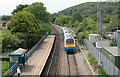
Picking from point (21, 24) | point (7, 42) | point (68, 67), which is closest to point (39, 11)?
point (21, 24)

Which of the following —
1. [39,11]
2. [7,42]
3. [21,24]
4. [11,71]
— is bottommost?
[11,71]

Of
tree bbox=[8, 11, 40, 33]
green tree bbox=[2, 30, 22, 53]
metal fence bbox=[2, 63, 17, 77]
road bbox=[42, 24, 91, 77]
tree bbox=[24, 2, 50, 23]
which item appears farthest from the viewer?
tree bbox=[24, 2, 50, 23]

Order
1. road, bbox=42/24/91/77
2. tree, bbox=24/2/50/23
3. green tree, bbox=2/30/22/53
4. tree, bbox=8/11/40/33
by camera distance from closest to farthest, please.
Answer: road, bbox=42/24/91/77, green tree, bbox=2/30/22/53, tree, bbox=8/11/40/33, tree, bbox=24/2/50/23

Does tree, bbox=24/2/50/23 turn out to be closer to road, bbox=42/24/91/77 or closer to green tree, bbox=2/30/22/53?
green tree, bbox=2/30/22/53

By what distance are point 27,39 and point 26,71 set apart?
15.4 metres

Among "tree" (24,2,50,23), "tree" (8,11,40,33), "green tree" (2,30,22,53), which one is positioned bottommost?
"green tree" (2,30,22,53)

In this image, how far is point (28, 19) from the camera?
36156mm

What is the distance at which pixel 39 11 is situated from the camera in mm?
49781

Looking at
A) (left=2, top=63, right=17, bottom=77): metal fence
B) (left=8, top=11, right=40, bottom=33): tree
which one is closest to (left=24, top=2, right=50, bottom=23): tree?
(left=8, top=11, right=40, bottom=33): tree

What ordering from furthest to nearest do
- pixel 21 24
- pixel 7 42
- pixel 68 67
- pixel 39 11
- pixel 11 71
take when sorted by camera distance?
pixel 39 11, pixel 21 24, pixel 7 42, pixel 68 67, pixel 11 71

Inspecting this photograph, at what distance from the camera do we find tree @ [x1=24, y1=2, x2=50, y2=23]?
4861 cm

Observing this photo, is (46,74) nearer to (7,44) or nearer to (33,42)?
(7,44)

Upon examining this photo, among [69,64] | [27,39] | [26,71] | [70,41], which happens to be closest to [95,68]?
[69,64]

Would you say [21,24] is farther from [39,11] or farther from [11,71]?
[11,71]
